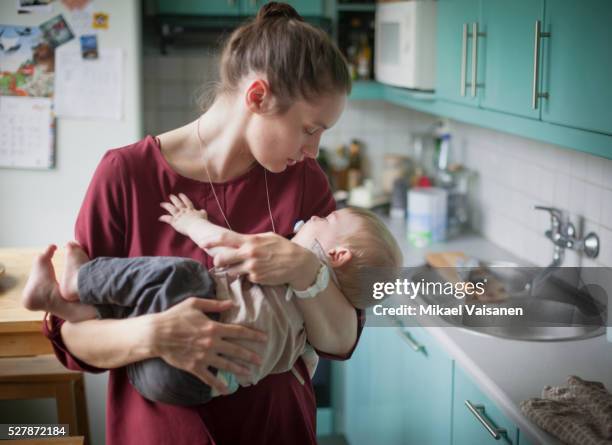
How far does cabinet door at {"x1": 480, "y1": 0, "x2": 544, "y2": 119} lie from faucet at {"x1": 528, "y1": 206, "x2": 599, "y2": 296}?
0.39m

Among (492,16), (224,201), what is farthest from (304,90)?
(492,16)

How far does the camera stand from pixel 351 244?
1423mm

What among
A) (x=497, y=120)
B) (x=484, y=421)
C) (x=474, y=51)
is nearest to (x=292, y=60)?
(x=484, y=421)

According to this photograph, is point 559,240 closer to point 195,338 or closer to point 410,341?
point 410,341

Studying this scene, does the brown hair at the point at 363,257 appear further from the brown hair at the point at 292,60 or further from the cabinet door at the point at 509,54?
the cabinet door at the point at 509,54

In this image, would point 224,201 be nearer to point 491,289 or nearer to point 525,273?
point 491,289

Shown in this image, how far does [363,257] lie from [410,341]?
1027mm

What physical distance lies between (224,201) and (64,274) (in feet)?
1.06

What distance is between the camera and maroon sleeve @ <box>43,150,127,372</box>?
4.42 ft

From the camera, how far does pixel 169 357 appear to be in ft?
4.03

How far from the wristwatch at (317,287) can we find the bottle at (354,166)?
240 cm

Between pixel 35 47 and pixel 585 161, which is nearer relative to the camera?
pixel 585 161

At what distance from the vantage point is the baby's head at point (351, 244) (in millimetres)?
1397

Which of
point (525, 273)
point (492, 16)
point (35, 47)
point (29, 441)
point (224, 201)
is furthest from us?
point (35, 47)
